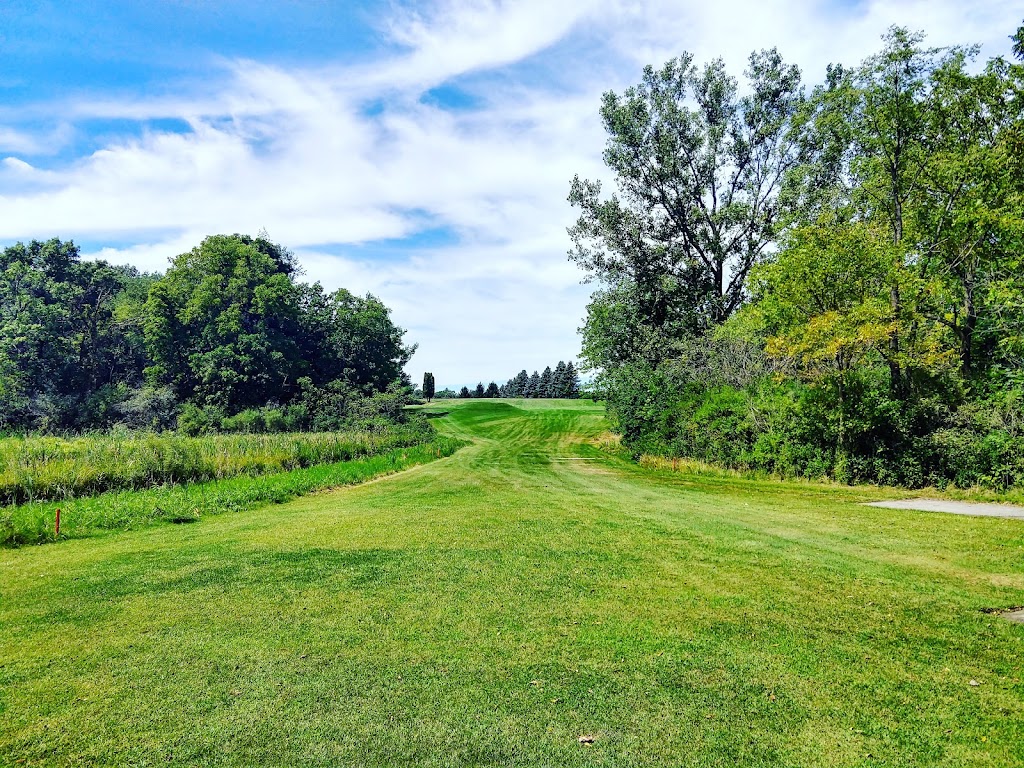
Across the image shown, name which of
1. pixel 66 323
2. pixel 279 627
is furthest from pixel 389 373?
pixel 279 627

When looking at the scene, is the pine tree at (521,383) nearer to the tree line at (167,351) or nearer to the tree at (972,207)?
the tree line at (167,351)

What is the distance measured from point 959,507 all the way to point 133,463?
20289mm

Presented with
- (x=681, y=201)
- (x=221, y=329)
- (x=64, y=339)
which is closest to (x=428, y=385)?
(x=221, y=329)

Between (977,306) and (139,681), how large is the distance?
810 inches

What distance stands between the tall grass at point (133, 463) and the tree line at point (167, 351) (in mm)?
18207

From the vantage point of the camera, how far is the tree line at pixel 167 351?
4344 cm

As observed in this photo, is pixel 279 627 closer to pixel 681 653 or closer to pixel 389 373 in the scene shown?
pixel 681 653

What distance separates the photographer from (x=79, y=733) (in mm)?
3463

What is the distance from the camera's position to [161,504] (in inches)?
461

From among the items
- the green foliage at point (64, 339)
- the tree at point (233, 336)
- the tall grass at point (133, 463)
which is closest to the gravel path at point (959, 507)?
the tall grass at point (133, 463)

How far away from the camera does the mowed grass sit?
3.39 metres

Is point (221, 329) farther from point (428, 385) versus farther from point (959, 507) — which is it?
point (428, 385)

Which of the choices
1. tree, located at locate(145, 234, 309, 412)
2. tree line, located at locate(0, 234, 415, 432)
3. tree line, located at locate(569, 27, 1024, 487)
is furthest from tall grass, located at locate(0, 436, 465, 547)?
tree, located at locate(145, 234, 309, 412)

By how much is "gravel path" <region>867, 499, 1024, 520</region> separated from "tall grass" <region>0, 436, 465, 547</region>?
14154 millimetres
